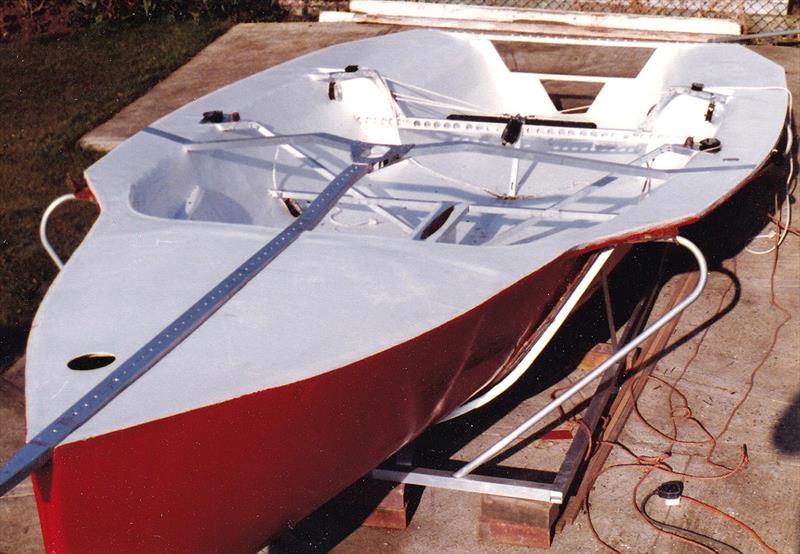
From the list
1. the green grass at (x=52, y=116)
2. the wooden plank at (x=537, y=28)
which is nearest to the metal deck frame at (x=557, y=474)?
the green grass at (x=52, y=116)

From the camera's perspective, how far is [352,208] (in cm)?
396

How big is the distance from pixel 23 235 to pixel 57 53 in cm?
345

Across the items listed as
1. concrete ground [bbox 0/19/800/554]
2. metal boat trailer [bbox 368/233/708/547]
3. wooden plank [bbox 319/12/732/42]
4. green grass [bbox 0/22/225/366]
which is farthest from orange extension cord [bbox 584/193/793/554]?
wooden plank [bbox 319/12/732/42]

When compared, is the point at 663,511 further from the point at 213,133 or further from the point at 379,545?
the point at 213,133

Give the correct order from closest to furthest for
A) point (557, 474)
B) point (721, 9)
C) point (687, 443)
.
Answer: point (557, 474), point (687, 443), point (721, 9)

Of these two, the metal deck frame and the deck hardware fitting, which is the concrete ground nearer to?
the metal deck frame

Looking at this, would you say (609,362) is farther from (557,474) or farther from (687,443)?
(687,443)

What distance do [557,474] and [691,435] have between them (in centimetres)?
61

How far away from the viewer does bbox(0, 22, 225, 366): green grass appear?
470 cm

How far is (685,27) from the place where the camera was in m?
7.35

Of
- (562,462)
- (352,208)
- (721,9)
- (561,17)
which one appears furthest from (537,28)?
(562,462)

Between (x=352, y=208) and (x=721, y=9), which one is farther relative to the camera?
(x=721, y=9)

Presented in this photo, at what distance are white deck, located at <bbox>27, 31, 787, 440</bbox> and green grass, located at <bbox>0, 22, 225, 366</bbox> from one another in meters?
1.39

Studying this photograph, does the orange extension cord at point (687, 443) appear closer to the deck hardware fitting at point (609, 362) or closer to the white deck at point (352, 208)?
the deck hardware fitting at point (609, 362)
